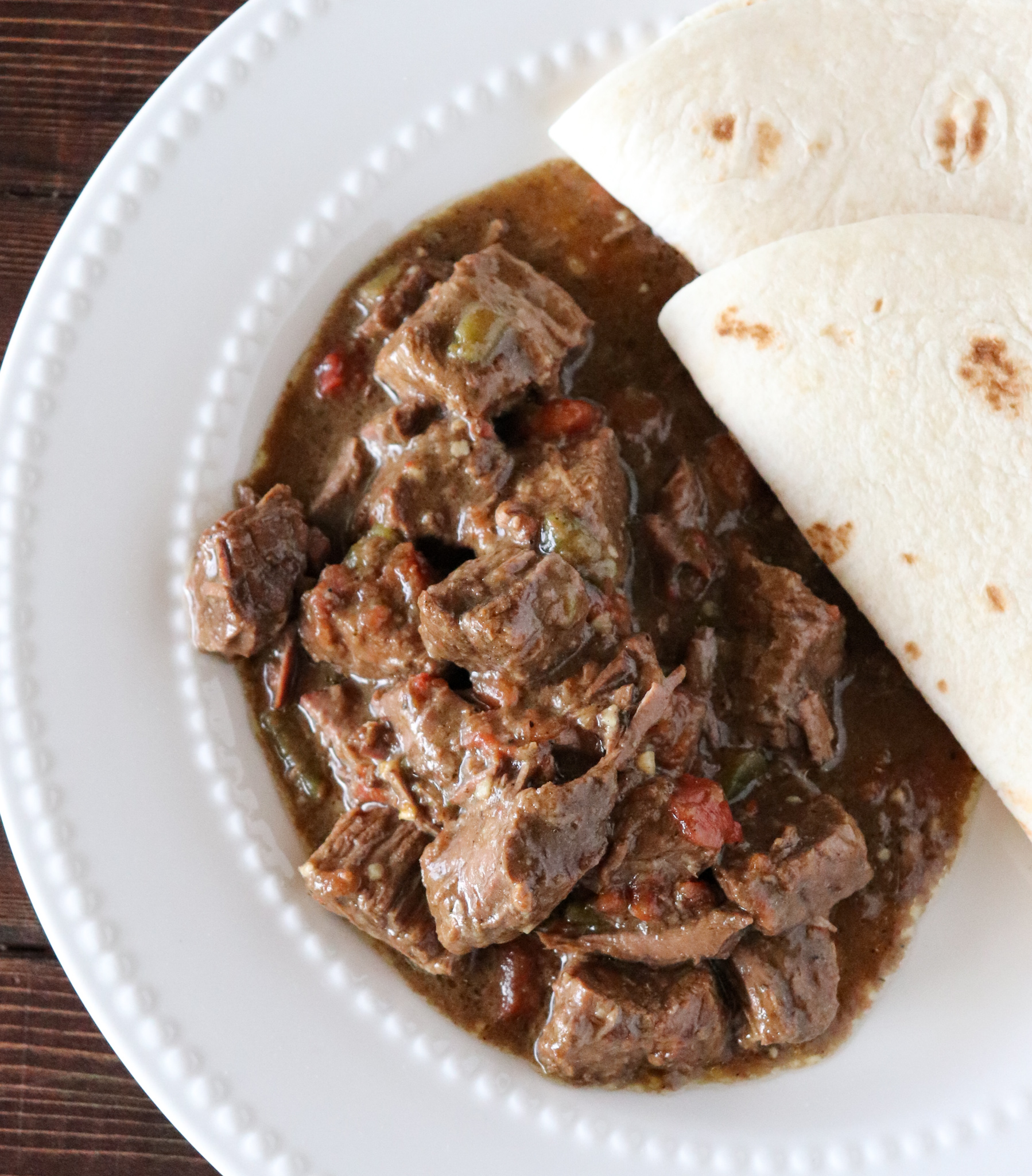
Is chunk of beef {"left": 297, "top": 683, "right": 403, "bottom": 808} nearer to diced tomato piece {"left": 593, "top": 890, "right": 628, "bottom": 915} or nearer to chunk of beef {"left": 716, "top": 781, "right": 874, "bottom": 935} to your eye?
diced tomato piece {"left": 593, "top": 890, "right": 628, "bottom": 915}

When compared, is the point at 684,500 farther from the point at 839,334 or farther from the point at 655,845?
the point at 655,845

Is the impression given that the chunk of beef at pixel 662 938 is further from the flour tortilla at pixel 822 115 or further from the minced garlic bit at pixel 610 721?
the flour tortilla at pixel 822 115

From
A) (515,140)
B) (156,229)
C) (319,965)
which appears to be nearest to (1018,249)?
(515,140)

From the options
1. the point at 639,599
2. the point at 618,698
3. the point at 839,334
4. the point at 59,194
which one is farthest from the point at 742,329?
the point at 59,194

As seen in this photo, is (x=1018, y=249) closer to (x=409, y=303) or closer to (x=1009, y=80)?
(x=1009, y=80)

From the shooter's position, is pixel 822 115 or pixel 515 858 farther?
pixel 822 115

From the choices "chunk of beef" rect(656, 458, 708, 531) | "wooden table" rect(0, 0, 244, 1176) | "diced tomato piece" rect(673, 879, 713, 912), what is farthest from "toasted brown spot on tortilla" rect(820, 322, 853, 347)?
"wooden table" rect(0, 0, 244, 1176)
